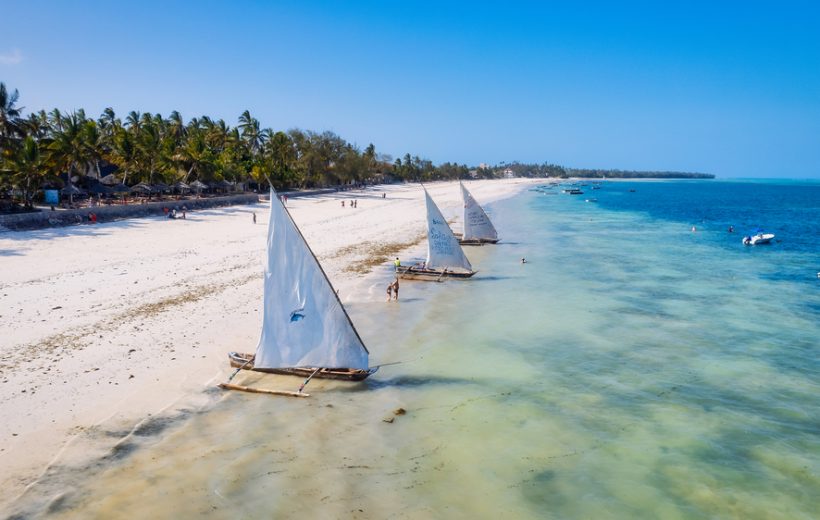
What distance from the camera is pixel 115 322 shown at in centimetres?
1817

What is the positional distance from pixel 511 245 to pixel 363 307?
23361mm

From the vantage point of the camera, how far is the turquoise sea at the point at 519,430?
33.1 feet

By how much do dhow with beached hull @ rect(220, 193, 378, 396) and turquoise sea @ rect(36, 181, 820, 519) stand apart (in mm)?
622

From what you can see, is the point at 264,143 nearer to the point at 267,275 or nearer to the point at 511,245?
the point at 511,245

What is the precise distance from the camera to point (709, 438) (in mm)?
12859

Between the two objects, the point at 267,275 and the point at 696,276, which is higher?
the point at 267,275

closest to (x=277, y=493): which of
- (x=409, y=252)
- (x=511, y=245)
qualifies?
(x=409, y=252)

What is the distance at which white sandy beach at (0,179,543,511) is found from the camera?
1166 cm

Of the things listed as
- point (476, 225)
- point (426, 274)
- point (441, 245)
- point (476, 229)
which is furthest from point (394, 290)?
point (476, 229)

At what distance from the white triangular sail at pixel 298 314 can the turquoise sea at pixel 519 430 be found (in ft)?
3.08

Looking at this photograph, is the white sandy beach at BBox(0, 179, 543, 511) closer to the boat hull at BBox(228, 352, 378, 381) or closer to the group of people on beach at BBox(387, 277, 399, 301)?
the group of people on beach at BBox(387, 277, 399, 301)

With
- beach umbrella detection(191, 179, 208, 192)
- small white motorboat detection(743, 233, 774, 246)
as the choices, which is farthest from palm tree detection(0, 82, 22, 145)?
small white motorboat detection(743, 233, 774, 246)

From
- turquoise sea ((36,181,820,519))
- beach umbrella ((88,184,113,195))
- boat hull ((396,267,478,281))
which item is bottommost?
turquoise sea ((36,181,820,519))

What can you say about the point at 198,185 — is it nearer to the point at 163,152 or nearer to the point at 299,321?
the point at 163,152
